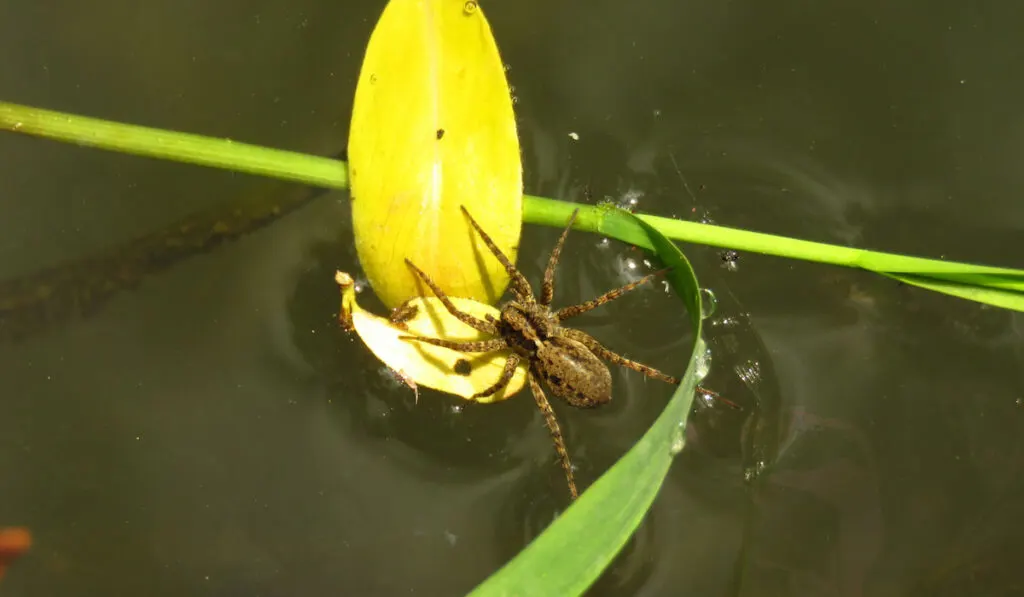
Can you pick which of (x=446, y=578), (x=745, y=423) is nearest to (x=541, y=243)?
(x=745, y=423)

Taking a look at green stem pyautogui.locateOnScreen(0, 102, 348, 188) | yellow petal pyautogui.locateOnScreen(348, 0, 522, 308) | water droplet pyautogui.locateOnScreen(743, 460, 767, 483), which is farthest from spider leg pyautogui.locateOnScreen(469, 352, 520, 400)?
water droplet pyautogui.locateOnScreen(743, 460, 767, 483)

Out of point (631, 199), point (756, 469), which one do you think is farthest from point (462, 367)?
point (756, 469)

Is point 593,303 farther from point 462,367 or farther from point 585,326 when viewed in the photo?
point 462,367

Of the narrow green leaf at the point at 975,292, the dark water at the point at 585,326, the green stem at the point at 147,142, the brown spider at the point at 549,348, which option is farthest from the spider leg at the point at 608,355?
the green stem at the point at 147,142

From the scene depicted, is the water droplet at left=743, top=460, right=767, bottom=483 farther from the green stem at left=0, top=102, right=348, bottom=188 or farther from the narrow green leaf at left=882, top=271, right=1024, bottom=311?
the green stem at left=0, top=102, right=348, bottom=188

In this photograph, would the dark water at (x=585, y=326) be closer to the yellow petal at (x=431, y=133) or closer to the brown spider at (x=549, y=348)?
the brown spider at (x=549, y=348)

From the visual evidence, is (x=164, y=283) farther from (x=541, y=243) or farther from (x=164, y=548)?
(x=541, y=243)
